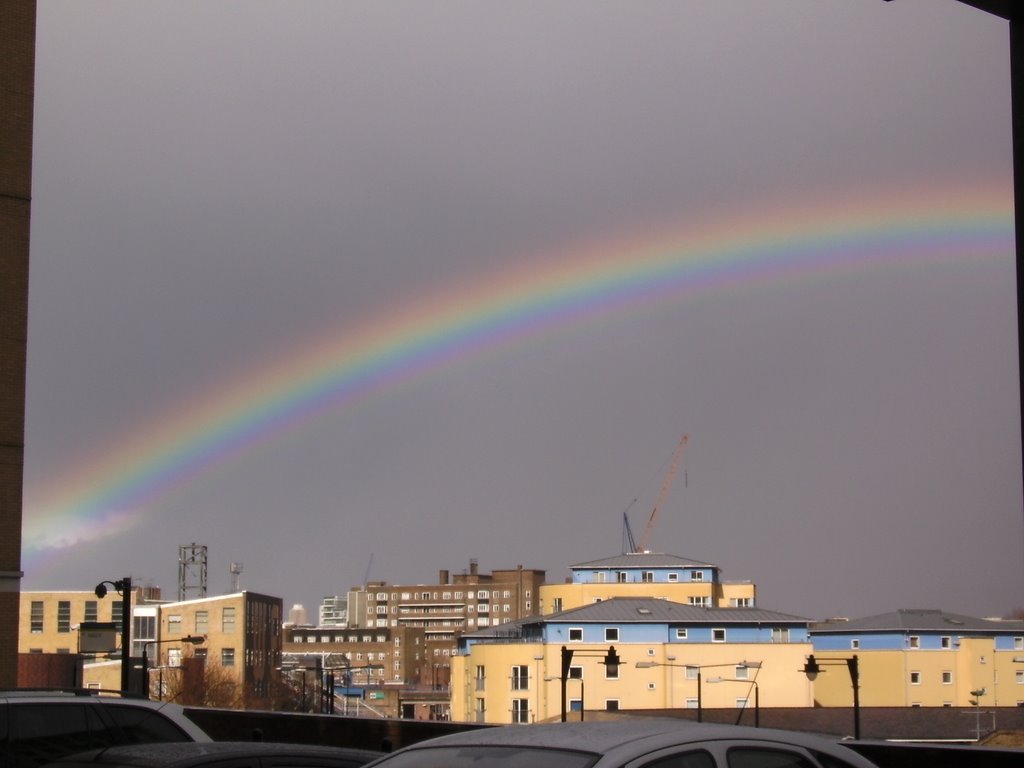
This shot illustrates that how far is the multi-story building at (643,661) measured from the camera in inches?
3238

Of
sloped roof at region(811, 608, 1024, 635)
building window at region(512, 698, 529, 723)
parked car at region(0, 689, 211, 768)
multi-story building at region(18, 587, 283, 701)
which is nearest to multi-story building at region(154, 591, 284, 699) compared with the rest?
multi-story building at region(18, 587, 283, 701)

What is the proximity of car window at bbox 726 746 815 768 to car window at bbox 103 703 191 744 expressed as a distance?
4.64 m

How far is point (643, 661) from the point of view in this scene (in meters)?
84.6

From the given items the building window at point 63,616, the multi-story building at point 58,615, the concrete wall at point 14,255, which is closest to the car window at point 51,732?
the concrete wall at point 14,255

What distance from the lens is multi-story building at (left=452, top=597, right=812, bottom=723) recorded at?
82.2 meters

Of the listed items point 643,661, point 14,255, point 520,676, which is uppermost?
point 14,255

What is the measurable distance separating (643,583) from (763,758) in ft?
359

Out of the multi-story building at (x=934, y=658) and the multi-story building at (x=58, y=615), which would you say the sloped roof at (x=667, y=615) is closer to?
the multi-story building at (x=934, y=658)

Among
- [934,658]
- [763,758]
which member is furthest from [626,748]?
[934,658]

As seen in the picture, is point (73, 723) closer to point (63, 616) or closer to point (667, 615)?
point (667, 615)

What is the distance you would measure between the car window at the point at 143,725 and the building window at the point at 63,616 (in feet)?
305

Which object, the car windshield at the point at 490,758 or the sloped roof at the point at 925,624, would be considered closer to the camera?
the car windshield at the point at 490,758

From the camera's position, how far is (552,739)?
18.9 feet

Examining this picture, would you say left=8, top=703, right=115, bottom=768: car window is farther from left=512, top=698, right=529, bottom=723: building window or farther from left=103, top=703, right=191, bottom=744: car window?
left=512, top=698, right=529, bottom=723: building window
